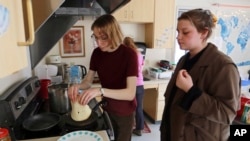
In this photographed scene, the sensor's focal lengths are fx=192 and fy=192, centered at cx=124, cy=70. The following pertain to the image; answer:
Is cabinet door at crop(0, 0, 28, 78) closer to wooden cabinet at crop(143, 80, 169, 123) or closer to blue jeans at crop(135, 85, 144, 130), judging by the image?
blue jeans at crop(135, 85, 144, 130)

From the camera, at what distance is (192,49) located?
3.65ft

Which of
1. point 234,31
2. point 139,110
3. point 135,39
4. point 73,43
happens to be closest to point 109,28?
point 139,110

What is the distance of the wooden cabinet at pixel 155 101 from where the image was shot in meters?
2.94

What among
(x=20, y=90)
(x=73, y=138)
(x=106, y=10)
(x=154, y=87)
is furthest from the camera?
(x=154, y=87)

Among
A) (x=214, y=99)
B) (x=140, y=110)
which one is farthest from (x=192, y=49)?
(x=140, y=110)

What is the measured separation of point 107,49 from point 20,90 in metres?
0.57

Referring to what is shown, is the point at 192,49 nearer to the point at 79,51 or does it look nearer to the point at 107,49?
the point at 107,49

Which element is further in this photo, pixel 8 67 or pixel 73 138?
pixel 73 138

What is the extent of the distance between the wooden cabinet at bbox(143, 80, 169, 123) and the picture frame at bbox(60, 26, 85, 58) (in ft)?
3.86

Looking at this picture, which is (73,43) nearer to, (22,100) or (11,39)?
(22,100)

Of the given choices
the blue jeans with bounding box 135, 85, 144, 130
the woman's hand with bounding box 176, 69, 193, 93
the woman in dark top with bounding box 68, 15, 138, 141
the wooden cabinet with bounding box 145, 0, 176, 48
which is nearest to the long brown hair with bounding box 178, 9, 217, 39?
the woman's hand with bounding box 176, 69, 193, 93

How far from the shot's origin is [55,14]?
1385mm

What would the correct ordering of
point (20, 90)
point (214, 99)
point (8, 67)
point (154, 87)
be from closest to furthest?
point (8, 67) → point (214, 99) → point (20, 90) → point (154, 87)

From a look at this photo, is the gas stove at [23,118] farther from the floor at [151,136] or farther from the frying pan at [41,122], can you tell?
the floor at [151,136]
